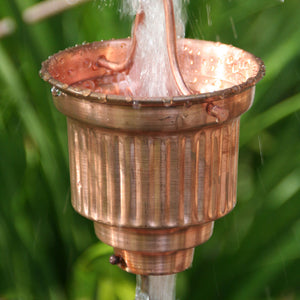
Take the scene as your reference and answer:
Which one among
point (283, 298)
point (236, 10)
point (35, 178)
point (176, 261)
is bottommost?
point (283, 298)

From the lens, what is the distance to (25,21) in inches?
39.4

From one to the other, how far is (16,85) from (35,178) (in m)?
0.17

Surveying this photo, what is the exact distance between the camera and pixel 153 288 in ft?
2.53

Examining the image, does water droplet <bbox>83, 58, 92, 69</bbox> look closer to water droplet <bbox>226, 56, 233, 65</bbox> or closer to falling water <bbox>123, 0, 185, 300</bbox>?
falling water <bbox>123, 0, 185, 300</bbox>

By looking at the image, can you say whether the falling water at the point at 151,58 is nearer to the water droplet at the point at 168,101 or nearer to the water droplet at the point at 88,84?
the water droplet at the point at 88,84

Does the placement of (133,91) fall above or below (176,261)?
above


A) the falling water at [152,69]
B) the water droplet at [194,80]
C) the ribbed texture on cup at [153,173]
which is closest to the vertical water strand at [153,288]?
the falling water at [152,69]

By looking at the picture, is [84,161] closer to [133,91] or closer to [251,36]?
[133,91]

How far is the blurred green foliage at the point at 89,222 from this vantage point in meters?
1.06

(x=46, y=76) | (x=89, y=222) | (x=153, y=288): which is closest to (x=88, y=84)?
(x=46, y=76)

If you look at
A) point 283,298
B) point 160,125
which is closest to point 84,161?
point 160,125

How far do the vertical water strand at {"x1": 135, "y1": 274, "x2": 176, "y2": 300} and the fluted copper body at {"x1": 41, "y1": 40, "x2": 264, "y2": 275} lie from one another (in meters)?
0.05

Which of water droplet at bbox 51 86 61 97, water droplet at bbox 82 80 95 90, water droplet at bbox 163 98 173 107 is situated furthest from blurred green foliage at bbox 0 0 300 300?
water droplet at bbox 163 98 173 107

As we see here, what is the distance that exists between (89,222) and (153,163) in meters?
0.57
